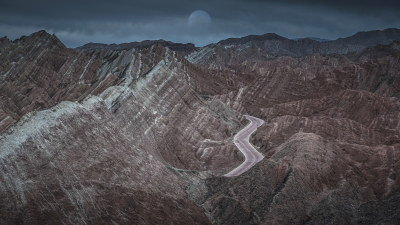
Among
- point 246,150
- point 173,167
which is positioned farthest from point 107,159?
point 246,150

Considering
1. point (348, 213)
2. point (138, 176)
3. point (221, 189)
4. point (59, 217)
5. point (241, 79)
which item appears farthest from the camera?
point (241, 79)

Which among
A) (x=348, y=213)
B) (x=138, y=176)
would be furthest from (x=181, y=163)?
(x=348, y=213)

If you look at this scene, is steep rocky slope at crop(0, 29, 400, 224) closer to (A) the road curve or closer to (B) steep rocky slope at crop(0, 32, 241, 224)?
(B) steep rocky slope at crop(0, 32, 241, 224)

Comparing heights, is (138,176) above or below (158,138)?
below

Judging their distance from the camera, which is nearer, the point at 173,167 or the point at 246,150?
the point at 173,167

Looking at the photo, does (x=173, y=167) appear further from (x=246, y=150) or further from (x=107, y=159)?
(x=246, y=150)

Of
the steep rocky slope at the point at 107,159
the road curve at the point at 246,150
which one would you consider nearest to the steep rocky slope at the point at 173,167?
the steep rocky slope at the point at 107,159

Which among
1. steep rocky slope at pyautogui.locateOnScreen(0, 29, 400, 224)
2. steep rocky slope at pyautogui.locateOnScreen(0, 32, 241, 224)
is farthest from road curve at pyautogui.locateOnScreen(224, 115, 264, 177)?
steep rocky slope at pyautogui.locateOnScreen(0, 32, 241, 224)

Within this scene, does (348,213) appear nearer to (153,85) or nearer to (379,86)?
(153,85)
